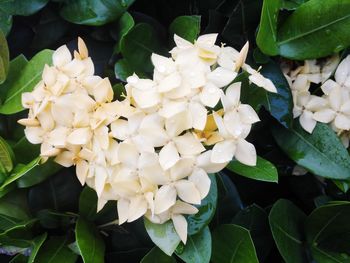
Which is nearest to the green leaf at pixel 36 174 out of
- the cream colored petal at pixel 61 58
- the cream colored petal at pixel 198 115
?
the cream colored petal at pixel 61 58

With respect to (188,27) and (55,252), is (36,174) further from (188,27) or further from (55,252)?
(188,27)

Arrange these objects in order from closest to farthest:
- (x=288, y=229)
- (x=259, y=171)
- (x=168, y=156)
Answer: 1. (x=168, y=156)
2. (x=259, y=171)
3. (x=288, y=229)

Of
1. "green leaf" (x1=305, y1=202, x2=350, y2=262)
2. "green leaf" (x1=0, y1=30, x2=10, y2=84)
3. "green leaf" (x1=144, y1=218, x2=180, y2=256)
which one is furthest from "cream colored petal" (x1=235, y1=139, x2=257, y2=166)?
"green leaf" (x1=0, y1=30, x2=10, y2=84)

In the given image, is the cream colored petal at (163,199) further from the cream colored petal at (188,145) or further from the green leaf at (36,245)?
the green leaf at (36,245)

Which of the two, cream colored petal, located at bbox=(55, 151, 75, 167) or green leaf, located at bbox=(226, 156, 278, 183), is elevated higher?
cream colored petal, located at bbox=(55, 151, 75, 167)

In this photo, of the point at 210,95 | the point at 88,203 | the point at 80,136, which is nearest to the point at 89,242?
the point at 88,203

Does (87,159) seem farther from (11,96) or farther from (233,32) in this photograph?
(233,32)

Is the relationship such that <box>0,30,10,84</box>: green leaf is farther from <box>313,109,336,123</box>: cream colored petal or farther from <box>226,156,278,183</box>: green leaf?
<box>313,109,336,123</box>: cream colored petal
